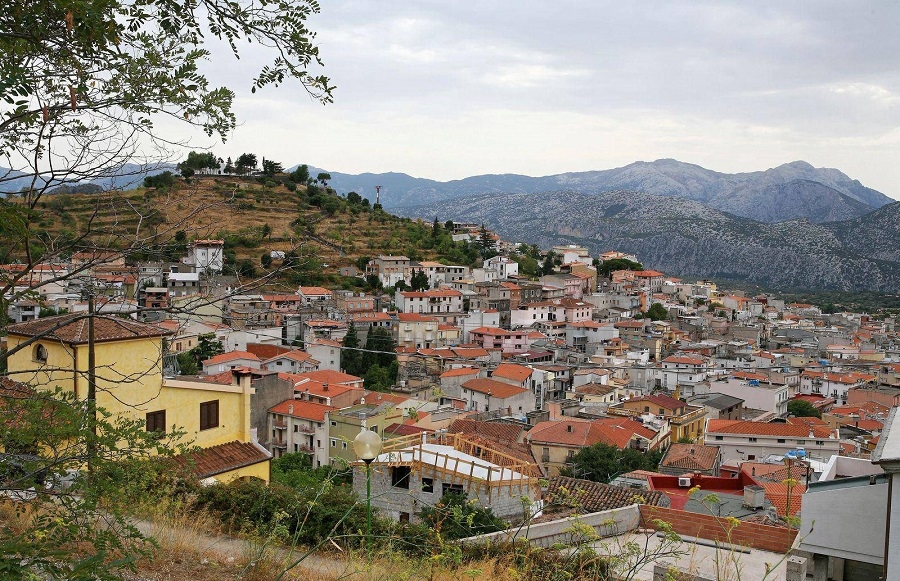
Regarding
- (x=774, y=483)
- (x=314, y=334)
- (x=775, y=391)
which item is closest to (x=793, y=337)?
(x=775, y=391)

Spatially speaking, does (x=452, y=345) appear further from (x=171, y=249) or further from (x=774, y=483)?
(x=171, y=249)

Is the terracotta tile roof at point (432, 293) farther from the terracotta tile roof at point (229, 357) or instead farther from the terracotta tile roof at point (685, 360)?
the terracotta tile roof at point (685, 360)

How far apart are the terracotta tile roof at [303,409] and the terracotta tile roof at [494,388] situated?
23.1 ft

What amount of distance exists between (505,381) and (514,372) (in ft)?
2.61

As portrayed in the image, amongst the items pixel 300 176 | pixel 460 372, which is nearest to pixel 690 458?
pixel 460 372

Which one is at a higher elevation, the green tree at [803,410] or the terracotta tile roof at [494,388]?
the terracotta tile roof at [494,388]

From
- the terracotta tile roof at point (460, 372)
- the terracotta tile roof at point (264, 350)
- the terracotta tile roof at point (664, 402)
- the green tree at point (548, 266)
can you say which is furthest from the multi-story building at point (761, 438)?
the green tree at point (548, 266)

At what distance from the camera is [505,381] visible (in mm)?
28641

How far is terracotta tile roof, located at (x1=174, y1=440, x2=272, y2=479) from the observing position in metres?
7.33

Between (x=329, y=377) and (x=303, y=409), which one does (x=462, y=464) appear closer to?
(x=303, y=409)

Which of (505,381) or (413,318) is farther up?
(413,318)

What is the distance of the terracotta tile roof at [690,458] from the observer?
59.0ft

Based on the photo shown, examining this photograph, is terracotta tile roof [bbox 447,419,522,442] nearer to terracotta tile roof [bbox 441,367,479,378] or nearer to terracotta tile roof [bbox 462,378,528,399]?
terracotta tile roof [bbox 462,378,528,399]

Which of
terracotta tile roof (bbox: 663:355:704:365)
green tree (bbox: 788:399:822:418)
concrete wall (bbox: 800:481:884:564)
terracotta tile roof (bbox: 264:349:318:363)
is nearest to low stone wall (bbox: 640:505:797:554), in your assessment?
concrete wall (bbox: 800:481:884:564)
